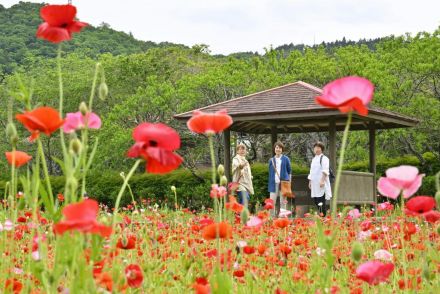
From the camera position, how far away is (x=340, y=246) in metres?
5.48

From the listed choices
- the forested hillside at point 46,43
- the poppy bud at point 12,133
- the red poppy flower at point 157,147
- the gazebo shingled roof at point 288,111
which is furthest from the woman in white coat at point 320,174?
→ the forested hillside at point 46,43

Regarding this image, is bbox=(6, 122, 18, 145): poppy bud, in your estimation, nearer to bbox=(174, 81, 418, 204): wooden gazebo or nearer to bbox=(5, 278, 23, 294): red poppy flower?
bbox=(5, 278, 23, 294): red poppy flower

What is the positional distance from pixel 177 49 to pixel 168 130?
29902mm

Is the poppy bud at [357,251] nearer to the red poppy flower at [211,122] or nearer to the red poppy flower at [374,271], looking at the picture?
the red poppy flower at [374,271]

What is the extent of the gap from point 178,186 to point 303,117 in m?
6.62

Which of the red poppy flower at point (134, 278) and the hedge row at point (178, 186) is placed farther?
the hedge row at point (178, 186)

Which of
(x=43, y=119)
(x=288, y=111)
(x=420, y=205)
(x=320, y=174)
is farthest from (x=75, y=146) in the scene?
(x=288, y=111)

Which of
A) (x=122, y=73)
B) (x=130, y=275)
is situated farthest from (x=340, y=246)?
(x=122, y=73)

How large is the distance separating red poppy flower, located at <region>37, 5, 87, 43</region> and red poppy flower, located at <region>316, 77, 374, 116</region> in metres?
0.71

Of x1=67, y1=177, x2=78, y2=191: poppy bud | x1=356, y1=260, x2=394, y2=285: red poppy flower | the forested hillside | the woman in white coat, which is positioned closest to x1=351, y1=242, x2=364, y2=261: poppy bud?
x1=356, y1=260, x2=394, y2=285: red poppy flower

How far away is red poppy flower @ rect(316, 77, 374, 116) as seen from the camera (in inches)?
64.6

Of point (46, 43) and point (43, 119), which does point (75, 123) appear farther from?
point (46, 43)

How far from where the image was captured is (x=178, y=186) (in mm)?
20078

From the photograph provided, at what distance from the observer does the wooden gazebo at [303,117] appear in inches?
563
